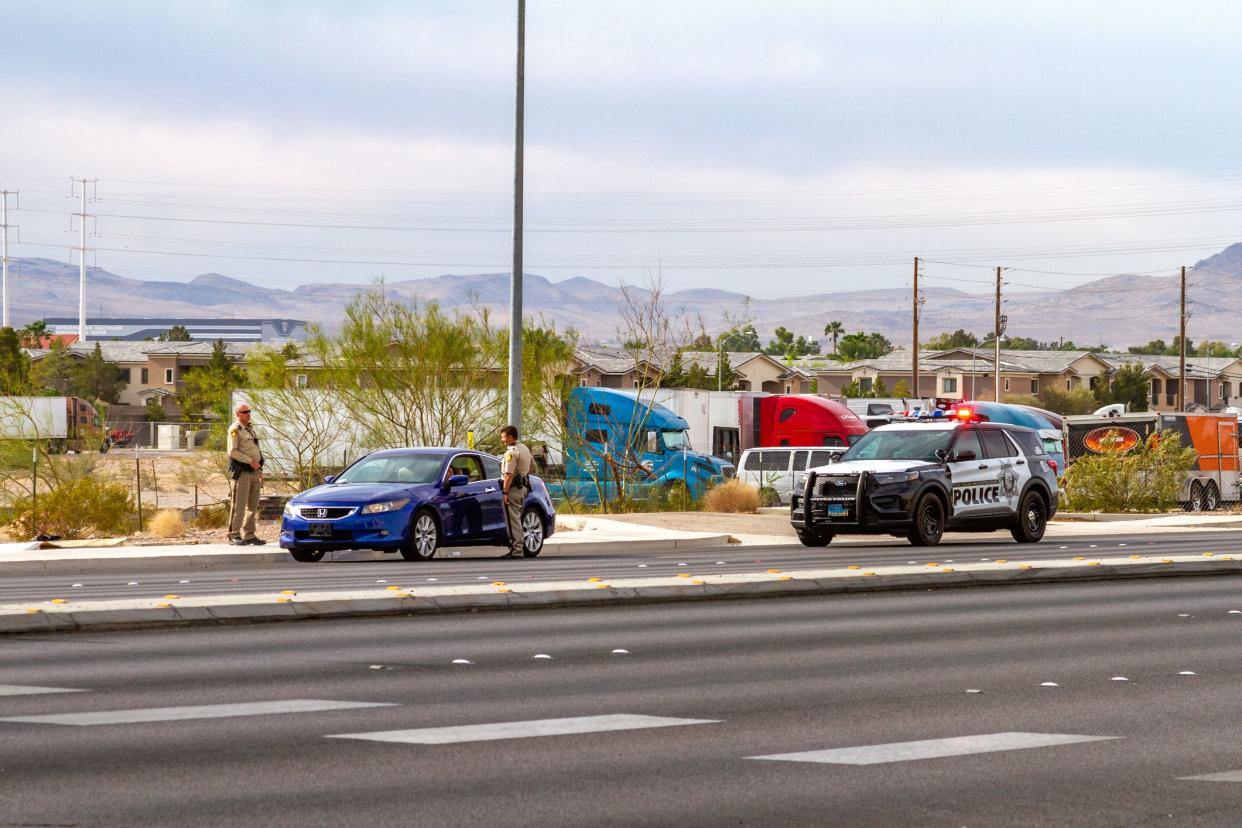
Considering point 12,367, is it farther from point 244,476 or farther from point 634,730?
point 634,730

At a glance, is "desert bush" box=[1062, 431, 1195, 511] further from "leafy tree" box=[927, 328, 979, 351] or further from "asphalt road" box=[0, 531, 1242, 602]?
"leafy tree" box=[927, 328, 979, 351]

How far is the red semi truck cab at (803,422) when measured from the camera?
157 feet

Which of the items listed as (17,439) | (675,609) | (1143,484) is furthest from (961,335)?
(675,609)

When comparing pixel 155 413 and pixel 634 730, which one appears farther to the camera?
pixel 155 413

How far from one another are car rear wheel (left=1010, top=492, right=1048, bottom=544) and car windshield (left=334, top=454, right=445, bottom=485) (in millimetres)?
9652

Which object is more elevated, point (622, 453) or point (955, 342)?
point (955, 342)

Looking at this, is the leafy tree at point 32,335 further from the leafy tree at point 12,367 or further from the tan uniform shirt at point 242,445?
the tan uniform shirt at point 242,445

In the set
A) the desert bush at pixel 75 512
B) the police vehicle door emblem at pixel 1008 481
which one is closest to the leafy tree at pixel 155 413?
the desert bush at pixel 75 512

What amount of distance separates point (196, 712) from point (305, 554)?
14.2 meters

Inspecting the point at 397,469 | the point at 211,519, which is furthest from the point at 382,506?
the point at 211,519

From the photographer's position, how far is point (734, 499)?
36.3m

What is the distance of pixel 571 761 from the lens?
785cm

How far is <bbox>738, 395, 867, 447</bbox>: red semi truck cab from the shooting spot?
47.8 metres

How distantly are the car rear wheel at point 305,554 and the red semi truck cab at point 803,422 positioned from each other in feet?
84.1
